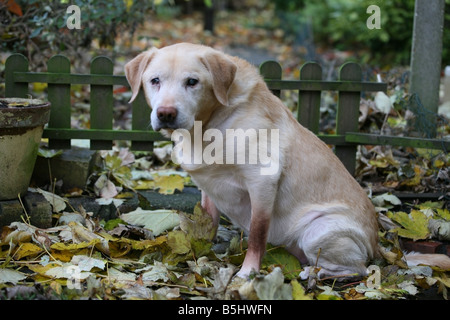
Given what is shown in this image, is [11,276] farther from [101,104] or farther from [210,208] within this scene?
[101,104]

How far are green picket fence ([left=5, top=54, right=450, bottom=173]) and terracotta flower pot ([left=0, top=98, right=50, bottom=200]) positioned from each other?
1.97ft

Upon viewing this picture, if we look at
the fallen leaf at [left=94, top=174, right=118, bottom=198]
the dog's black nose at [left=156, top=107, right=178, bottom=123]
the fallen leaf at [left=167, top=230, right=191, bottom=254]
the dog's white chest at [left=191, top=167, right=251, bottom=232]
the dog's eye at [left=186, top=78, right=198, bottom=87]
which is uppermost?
the dog's eye at [left=186, top=78, right=198, bottom=87]

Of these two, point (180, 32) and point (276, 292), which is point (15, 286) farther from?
point (180, 32)

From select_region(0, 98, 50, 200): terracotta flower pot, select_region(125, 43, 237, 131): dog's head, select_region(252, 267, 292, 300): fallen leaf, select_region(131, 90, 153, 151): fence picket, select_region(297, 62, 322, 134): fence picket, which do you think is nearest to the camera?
select_region(252, 267, 292, 300): fallen leaf

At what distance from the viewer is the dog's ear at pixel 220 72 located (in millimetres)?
3092

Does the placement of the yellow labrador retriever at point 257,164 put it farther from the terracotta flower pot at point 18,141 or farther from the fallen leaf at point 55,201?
the fallen leaf at point 55,201

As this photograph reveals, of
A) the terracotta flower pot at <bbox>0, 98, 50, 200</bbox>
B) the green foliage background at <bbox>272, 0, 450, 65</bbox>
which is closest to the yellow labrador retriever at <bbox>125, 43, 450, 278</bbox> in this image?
the terracotta flower pot at <bbox>0, 98, 50, 200</bbox>

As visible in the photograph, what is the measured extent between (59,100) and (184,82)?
1.79m

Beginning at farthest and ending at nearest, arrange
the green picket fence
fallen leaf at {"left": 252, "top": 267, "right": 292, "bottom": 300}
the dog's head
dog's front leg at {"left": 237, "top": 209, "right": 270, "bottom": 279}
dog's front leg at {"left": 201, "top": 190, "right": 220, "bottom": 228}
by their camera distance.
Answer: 1. the green picket fence
2. dog's front leg at {"left": 201, "top": 190, "right": 220, "bottom": 228}
3. dog's front leg at {"left": 237, "top": 209, "right": 270, "bottom": 279}
4. the dog's head
5. fallen leaf at {"left": 252, "top": 267, "right": 292, "bottom": 300}

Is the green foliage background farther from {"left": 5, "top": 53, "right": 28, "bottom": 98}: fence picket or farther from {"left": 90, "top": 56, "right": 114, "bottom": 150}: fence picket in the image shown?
{"left": 5, "top": 53, "right": 28, "bottom": 98}: fence picket

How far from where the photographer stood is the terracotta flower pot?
3511mm

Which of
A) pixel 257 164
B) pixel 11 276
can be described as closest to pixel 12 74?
pixel 11 276

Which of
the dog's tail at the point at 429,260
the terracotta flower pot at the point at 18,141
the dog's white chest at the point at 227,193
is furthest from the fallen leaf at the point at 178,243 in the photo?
the dog's tail at the point at 429,260

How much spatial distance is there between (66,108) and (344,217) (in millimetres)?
2366
